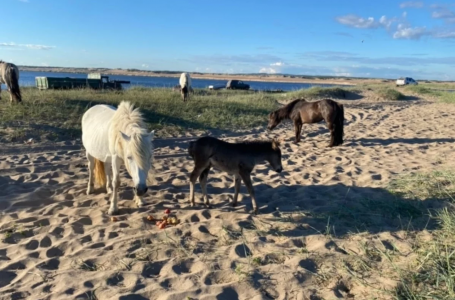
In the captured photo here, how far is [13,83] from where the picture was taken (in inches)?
531

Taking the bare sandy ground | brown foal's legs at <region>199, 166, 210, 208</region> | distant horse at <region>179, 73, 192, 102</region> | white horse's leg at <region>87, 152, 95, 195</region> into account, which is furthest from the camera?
distant horse at <region>179, 73, 192, 102</region>

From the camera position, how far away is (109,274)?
3916mm

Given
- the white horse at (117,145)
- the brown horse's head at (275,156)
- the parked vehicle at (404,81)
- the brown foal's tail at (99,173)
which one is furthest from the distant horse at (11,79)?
the parked vehicle at (404,81)

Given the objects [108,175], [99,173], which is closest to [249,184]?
[108,175]

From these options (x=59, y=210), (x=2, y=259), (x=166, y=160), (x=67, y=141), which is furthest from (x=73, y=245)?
(x=67, y=141)

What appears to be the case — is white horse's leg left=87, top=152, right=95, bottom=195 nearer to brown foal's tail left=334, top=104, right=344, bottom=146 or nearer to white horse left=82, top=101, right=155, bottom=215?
white horse left=82, top=101, right=155, bottom=215

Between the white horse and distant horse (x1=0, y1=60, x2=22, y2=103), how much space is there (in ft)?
26.6

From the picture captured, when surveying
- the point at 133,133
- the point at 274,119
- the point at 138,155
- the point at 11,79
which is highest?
the point at 11,79

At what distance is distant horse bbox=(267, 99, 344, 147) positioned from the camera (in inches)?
447

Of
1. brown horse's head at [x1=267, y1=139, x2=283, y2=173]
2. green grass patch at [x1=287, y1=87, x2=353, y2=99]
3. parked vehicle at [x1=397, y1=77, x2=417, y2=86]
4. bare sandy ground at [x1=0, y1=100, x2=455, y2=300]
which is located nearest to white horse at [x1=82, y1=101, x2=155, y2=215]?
bare sandy ground at [x1=0, y1=100, x2=455, y2=300]

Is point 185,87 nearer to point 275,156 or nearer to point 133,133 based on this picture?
point 275,156

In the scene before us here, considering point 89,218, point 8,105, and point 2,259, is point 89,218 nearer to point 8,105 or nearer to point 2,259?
point 2,259

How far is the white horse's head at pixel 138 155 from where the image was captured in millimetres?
4952

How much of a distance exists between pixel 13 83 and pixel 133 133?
10.7 m
